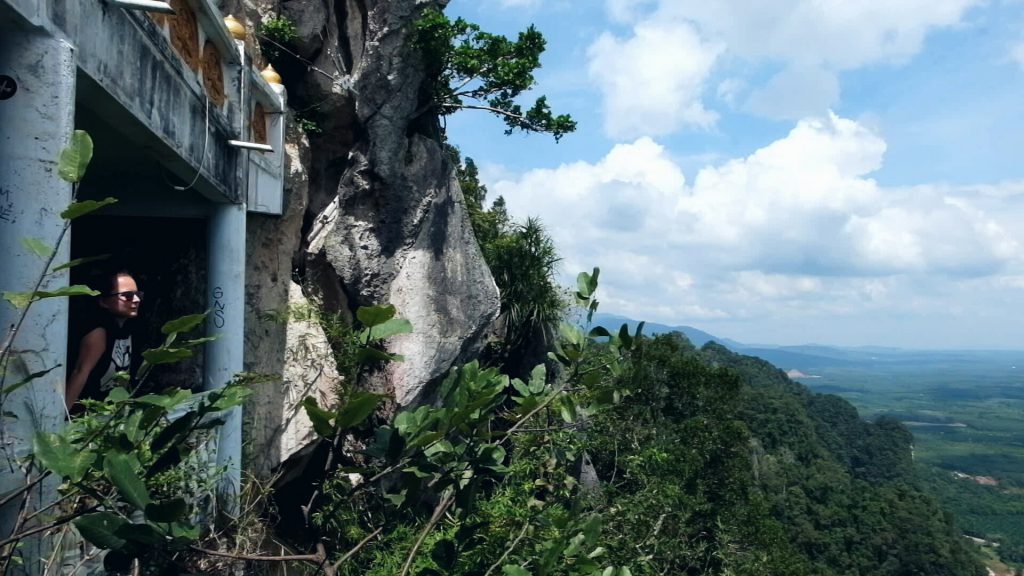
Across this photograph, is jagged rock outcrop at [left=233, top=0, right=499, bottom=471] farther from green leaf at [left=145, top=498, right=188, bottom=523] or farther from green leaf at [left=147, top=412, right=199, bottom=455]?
green leaf at [left=145, top=498, right=188, bottom=523]

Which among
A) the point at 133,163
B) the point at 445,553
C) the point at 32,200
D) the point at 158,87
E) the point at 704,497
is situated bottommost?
the point at 704,497

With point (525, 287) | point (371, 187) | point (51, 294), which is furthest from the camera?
point (525, 287)

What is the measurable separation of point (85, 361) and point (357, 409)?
2.78 meters

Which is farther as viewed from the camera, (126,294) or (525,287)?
(525,287)

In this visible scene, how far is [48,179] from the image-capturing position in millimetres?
2543

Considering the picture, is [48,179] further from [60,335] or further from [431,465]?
[431,465]

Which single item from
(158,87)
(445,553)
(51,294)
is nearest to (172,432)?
(51,294)

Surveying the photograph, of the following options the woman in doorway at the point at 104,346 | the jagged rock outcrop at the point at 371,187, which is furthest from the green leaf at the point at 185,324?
the jagged rock outcrop at the point at 371,187

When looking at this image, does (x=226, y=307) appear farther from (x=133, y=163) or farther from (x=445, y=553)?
(x=445, y=553)

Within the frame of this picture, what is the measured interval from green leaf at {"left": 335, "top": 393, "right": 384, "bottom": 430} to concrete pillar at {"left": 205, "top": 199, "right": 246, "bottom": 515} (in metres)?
4.19

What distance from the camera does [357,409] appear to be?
116 cm

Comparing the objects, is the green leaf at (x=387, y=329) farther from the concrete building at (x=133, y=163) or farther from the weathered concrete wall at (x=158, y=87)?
the weathered concrete wall at (x=158, y=87)

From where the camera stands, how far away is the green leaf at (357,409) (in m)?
1.14

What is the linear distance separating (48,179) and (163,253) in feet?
10.8
